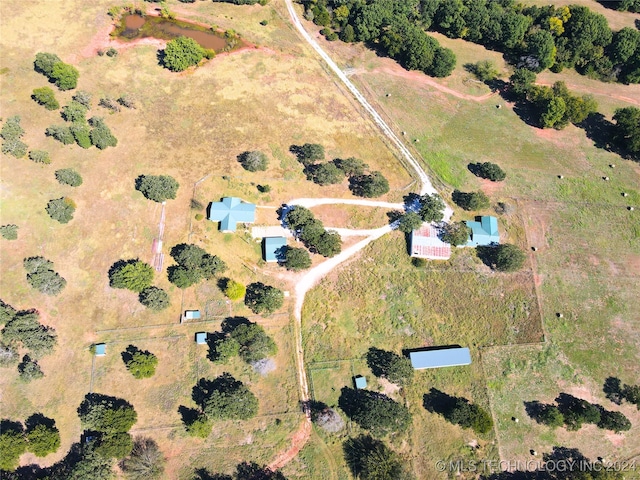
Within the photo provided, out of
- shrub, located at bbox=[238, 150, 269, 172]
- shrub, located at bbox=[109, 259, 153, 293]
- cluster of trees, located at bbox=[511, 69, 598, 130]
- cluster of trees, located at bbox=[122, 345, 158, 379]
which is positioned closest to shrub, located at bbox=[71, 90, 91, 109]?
shrub, located at bbox=[238, 150, 269, 172]

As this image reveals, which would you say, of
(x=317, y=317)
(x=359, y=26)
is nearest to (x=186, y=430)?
(x=317, y=317)

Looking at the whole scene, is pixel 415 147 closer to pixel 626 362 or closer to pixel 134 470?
pixel 626 362

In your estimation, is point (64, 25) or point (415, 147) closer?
point (415, 147)

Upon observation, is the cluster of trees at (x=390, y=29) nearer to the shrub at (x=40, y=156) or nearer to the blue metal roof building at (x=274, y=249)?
the blue metal roof building at (x=274, y=249)

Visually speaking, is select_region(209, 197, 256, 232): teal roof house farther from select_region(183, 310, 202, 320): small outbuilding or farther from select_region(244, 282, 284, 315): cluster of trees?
select_region(183, 310, 202, 320): small outbuilding

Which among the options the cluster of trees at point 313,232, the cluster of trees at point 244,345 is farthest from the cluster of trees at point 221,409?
the cluster of trees at point 313,232

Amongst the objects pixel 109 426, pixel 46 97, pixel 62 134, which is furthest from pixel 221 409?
pixel 46 97

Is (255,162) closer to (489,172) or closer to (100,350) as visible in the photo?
(100,350)
